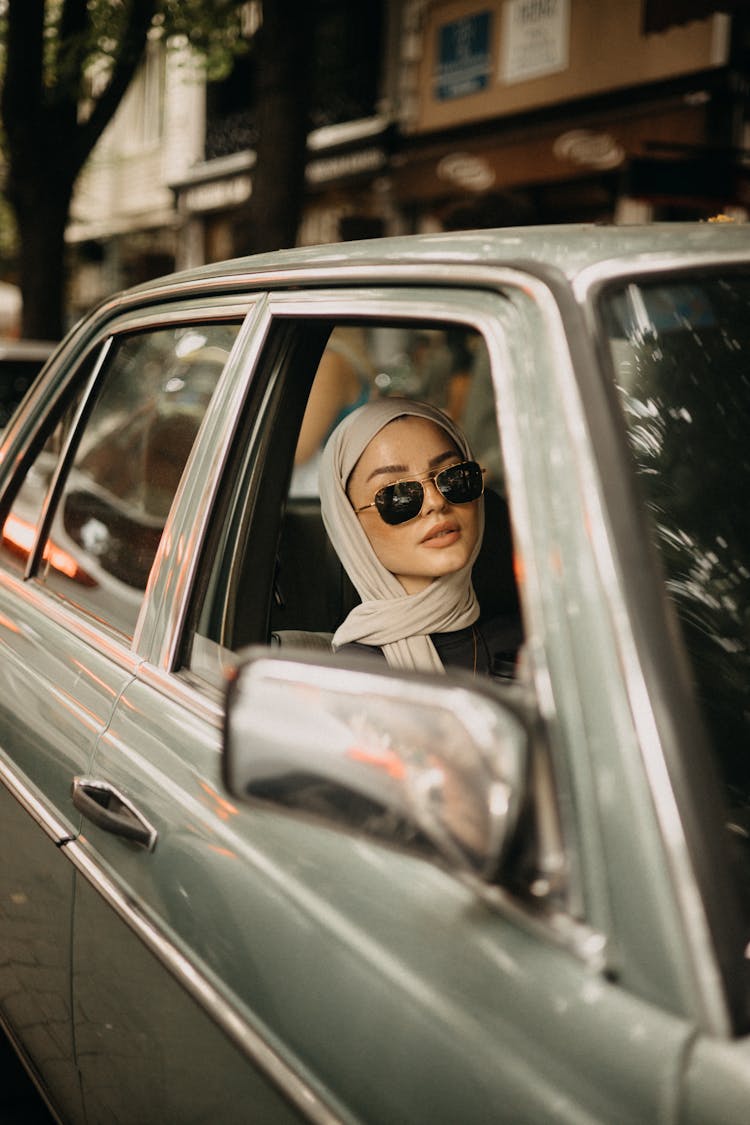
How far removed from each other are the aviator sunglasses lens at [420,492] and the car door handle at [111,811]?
27.1 inches

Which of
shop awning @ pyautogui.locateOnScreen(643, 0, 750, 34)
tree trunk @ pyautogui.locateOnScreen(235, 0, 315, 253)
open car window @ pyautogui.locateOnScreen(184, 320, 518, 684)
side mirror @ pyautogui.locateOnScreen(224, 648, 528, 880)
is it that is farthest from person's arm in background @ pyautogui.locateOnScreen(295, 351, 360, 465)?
shop awning @ pyautogui.locateOnScreen(643, 0, 750, 34)

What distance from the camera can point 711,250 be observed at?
148 centimetres

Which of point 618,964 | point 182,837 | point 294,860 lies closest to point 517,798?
point 618,964

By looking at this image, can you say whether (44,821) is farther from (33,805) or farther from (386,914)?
(386,914)

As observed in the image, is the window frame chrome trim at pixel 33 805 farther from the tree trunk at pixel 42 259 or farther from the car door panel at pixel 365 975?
the tree trunk at pixel 42 259

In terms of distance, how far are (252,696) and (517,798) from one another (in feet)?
1.00

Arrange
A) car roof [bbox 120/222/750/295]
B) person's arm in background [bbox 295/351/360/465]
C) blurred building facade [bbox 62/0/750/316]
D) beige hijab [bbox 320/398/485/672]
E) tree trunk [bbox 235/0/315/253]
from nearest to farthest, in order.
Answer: car roof [bbox 120/222/750/295] → beige hijab [bbox 320/398/485/672] → person's arm in background [bbox 295/351/360/465] → tree trunk [bbox 235/0/315/253] → blurred building facade [bbox 62/0/750/316]

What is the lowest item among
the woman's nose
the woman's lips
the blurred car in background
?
the woman's lips

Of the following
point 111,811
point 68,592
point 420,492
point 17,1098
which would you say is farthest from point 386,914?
point 17,1098

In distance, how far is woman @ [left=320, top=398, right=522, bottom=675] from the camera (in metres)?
2.12

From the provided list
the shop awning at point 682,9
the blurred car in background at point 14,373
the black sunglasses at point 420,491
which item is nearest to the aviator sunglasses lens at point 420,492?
the black sunglasses at point 420,491

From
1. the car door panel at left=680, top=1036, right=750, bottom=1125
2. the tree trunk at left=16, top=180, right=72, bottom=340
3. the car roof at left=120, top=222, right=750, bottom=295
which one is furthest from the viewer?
the tree trunk at left=16, top=180, right=72, bottom=340

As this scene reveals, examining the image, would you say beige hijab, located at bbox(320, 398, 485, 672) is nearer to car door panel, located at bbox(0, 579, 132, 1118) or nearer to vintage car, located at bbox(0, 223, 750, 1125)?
vintage car, located at bbox(0, 223, 750, 1125)

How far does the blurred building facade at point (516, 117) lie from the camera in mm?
8681
